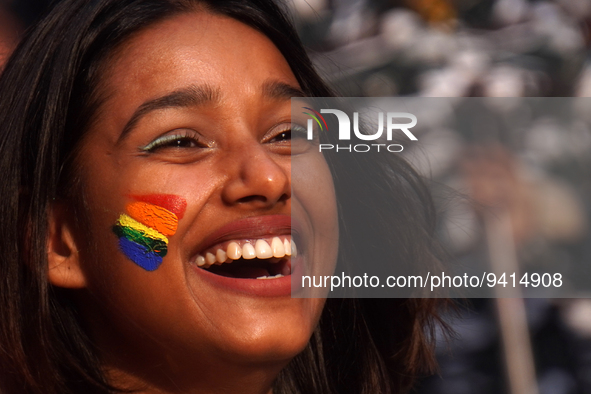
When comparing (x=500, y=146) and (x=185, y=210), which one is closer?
(x=185, y=210)

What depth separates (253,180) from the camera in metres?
1.25

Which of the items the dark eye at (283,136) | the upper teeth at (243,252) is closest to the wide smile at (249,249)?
the upper teeth at (243,252)

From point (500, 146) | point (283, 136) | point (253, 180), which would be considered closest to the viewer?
point (253, 180)

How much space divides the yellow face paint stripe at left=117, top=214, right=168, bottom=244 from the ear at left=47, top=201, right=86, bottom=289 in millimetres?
137

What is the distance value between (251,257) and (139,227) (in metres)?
0.25

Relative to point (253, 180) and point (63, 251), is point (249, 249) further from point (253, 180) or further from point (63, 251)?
point (63, 251)

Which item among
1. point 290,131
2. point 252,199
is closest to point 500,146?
point 290,131

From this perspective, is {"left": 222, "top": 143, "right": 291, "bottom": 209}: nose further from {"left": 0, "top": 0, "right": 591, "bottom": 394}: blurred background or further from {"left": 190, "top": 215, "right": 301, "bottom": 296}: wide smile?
{"left": 0, "top": 0, "right": 591, "bottom": 394}: blurred background

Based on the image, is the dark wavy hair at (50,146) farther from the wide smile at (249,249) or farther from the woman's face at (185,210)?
the wide smile at (249,249)

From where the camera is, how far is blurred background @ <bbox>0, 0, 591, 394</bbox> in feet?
9.09

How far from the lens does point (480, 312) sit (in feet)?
9.57

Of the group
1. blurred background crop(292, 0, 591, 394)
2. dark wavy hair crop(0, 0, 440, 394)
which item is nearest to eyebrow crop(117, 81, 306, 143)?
dark wavy hair crop(0, 0, 440, 394)

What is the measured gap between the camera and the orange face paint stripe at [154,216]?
1.26m

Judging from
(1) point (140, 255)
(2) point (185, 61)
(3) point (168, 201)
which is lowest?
(1) point (140, 255)
